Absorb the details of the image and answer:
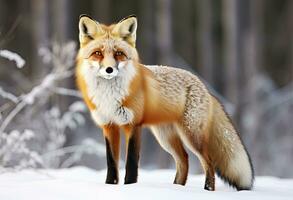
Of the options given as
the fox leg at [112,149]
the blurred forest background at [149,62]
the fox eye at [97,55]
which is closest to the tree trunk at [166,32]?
the blurred forest background at [149,62]

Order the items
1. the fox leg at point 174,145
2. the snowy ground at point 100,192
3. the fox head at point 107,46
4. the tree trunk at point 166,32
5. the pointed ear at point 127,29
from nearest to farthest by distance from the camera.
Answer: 1. the snowy ground at point 100,192
2. the fox head at point 107,46
3. the pointed ear at point 127,29
4. the fox leg at point 174,145
5. the tree trunk at point 166,32

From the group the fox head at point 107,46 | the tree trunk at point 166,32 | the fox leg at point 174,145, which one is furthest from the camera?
the tree trunk at point 166,32

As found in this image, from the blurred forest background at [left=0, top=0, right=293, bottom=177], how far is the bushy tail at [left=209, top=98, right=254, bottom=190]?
1.84 m

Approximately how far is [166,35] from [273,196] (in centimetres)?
1058

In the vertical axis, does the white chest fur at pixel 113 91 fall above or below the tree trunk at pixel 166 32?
below

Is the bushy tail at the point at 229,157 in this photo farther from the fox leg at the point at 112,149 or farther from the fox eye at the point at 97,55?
the fox eye at the point at 97,55

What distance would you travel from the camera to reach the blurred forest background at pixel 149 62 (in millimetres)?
8406

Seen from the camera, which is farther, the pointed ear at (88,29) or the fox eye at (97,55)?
the pointed ear at (88,29)

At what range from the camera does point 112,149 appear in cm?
543

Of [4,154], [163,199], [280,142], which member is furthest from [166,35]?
[163,199]

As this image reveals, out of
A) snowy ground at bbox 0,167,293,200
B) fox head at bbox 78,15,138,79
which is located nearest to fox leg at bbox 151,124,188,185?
snowy ground at bbox 0,167,293,200

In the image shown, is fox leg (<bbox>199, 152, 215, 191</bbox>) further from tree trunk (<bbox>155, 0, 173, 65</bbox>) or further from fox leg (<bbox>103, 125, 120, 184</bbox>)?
tree trunk (<bbox>155, 0, 173, 65</bbox>)

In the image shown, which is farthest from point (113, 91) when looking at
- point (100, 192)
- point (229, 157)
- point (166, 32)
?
point (166, 32)

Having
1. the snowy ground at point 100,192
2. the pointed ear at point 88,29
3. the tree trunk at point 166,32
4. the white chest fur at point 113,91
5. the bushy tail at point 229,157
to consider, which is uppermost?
the tree trunk at point 166,32
